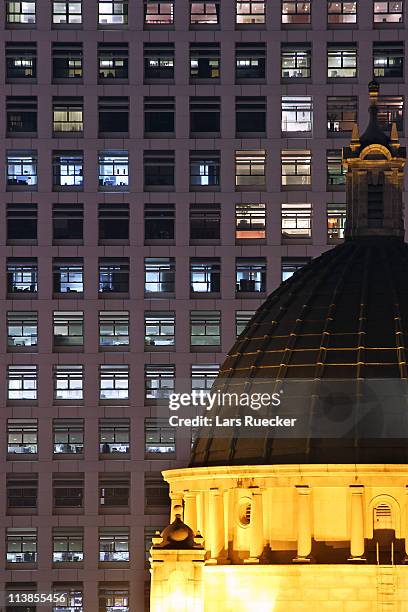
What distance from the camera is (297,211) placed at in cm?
19738

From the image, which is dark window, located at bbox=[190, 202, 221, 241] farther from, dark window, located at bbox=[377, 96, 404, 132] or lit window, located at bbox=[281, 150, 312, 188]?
dark window, located at bbox=[377, 96, 404, 132]

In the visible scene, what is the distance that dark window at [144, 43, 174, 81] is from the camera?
19762 cm

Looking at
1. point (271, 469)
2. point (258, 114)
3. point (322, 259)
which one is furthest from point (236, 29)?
point (271, 469)

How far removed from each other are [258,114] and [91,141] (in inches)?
456

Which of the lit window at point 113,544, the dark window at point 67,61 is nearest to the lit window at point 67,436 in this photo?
the lit window at point 113,544

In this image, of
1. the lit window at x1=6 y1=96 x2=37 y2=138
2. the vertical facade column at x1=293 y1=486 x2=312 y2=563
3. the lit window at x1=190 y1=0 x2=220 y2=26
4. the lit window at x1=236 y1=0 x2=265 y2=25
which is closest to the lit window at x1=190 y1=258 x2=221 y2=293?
the lit window at x1=6 y1=96 x2=37 y2=138

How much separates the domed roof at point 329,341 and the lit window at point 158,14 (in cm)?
4972

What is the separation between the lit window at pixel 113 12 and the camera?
19775cm

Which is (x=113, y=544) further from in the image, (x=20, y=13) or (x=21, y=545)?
(x=20, y=13)

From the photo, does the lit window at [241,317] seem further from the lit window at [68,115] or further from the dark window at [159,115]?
the lit window at [68,115]

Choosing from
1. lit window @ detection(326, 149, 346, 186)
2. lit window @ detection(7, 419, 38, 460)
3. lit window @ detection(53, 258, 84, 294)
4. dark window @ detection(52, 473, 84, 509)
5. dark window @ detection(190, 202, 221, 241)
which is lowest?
dark window @ detection(52, 473, 84, 509)

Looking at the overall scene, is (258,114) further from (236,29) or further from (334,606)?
(334,606)

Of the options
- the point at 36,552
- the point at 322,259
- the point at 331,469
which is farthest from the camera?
the point at 36,552

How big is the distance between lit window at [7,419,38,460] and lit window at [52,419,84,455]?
54.2 inches
